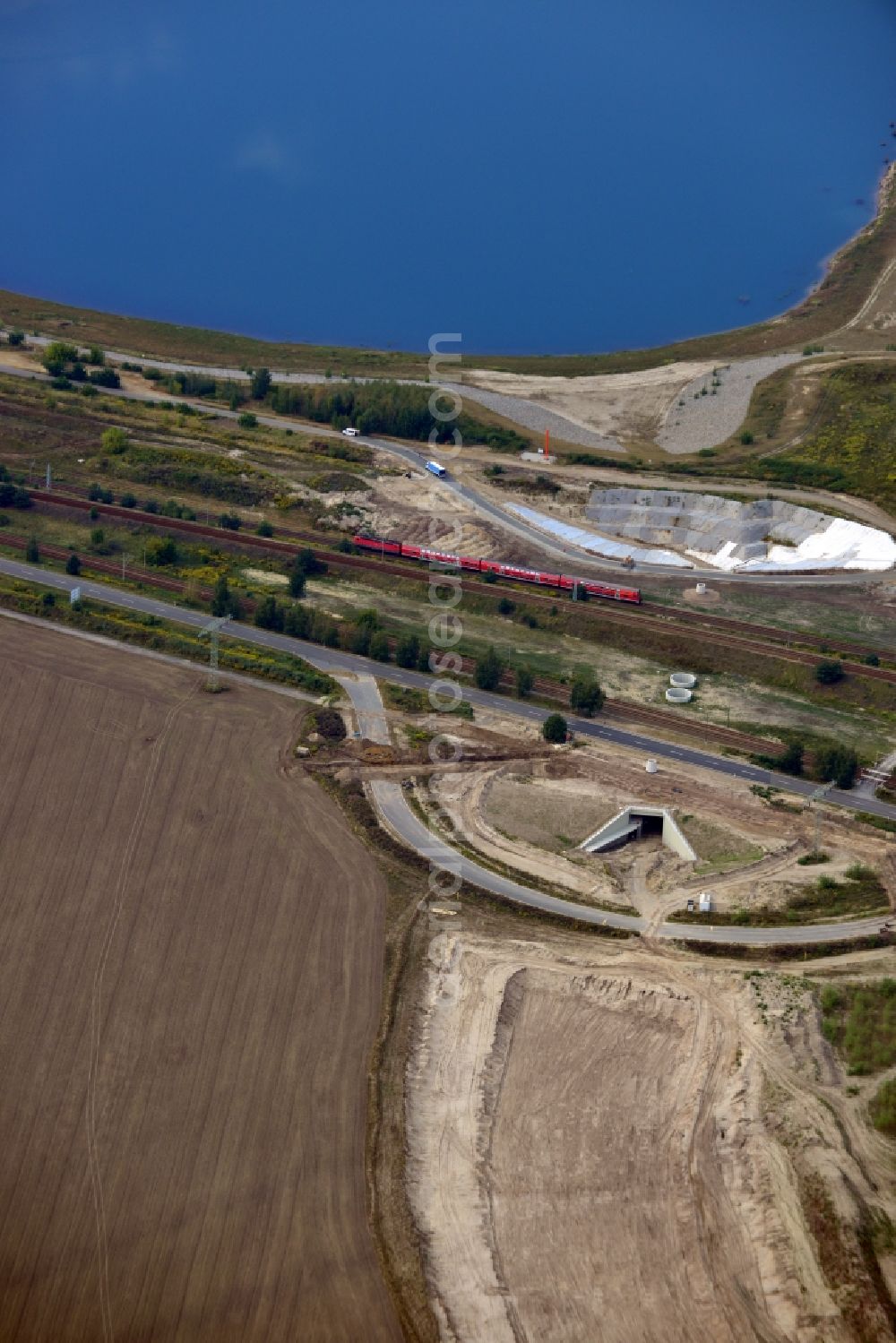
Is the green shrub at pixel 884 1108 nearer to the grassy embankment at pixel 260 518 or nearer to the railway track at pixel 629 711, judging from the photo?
the railway track at pixel 629 711

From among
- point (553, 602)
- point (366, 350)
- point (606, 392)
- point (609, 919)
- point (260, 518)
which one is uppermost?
point (366, 350)

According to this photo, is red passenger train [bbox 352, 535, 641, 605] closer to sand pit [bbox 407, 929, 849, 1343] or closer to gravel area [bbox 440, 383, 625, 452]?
gravel area [bbox 440, 383, 625, 452]

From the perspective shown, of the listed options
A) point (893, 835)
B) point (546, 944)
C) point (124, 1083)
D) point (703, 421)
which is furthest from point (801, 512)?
point (124, 1083)

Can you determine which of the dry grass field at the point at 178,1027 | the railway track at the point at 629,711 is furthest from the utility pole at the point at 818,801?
the dry grass field at the point at 178,1027

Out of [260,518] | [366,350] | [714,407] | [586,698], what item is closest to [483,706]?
[586,698]

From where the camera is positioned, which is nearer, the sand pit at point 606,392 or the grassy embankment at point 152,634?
the grassy embankment at point 152,634

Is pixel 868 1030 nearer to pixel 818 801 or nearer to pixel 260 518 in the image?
pixel 818 801

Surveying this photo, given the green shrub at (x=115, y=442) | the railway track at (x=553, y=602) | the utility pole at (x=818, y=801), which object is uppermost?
the green shrub at (x=115, y=442)
